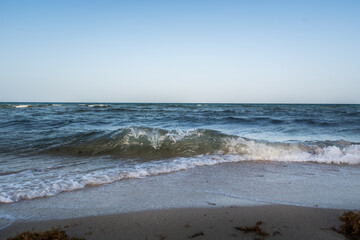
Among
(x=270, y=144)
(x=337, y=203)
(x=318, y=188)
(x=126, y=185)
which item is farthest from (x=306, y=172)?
(x=126, y=185)

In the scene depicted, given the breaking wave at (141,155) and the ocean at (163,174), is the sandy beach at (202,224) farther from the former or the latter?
the breaking wave at (141,155)

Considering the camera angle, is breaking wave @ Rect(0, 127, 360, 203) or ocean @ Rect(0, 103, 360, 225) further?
breaking wave @ Rect(0, 127, 360, 203)

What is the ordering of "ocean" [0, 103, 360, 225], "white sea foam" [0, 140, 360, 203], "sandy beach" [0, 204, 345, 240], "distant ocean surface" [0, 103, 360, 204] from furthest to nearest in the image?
"distant ocean surface" [0, 103, 360, 204] < "white sea foam" [0, 140, 360, 203] < "ocean" [0, 103, 360, 225] < "sandy beach" [0, 204, 345, 240]

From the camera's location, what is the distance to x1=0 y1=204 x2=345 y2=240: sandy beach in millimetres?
2217

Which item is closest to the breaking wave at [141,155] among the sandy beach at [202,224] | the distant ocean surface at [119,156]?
the distant ocean surface at [119,156]

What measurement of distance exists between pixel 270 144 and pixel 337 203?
4.12m

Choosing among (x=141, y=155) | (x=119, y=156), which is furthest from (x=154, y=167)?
(x=119, y=156)

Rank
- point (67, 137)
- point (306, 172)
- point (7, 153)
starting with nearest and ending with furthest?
point (306, 172)
point (7, 153)
point (67, 137)

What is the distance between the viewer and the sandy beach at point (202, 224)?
2.22 m

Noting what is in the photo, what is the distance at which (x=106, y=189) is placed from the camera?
139 inches

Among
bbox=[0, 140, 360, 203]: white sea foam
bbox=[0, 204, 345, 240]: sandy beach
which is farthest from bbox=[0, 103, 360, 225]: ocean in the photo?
bbox=[0, 204, 345, 240]: sandy beach

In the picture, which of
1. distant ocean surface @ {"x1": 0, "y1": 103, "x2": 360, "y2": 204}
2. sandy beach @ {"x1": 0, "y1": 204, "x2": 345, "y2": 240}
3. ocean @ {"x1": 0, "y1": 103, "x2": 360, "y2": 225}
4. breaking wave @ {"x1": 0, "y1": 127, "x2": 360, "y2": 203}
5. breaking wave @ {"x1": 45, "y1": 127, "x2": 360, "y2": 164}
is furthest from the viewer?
breaking wave @ {"x1": 45, "y1": 127, "x2": 360, "y2": 164}

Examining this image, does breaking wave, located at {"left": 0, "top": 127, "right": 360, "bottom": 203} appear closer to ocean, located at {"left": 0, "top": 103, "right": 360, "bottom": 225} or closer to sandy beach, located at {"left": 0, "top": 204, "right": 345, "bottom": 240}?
ocean, located at {"left": 0, "top": 103, "right": 360, "bottom": 225}

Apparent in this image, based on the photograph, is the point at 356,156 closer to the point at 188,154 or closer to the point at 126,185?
the point at 188,154
